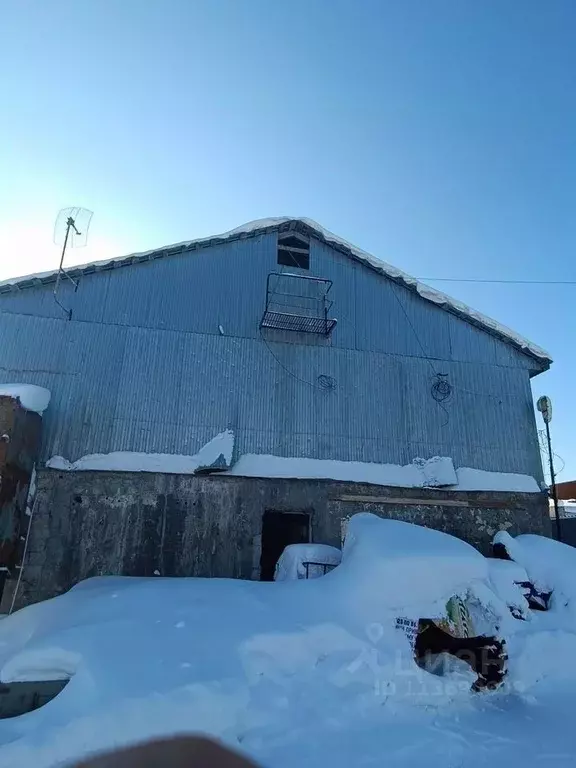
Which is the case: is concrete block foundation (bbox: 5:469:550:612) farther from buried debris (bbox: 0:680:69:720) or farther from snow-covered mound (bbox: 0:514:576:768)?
buried debris (bbox: 0:680:69:720)

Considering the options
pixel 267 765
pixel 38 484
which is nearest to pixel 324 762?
pixel 267 765

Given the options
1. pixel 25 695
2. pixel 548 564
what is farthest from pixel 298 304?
pixel 25 695

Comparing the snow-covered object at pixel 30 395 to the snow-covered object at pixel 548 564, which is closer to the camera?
the snow-covered object at pixel 548 564

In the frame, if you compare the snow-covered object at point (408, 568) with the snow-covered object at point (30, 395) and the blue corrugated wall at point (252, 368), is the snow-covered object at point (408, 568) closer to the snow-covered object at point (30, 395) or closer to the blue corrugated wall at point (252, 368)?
the blue corrugated wall at point (252, 368)

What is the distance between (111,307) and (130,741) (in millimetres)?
9371

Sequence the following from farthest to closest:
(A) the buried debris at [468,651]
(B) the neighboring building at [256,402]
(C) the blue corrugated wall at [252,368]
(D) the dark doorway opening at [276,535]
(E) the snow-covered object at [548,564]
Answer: (D) the dark doorway opening at [276,535], (C) the blue corrugated wall at [252,368], (B) the neighboring building at [256,402], (E) the snow-covered object at [548,564], (A) the buried debris at [468,651]

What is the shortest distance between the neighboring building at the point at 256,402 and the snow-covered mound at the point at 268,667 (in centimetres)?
361

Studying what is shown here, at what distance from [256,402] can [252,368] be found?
2.76 feet

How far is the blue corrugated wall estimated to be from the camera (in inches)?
444

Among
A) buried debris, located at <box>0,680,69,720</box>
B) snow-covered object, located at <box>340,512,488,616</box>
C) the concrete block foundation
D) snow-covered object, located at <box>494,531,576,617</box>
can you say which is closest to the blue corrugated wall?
the concrete block foundation

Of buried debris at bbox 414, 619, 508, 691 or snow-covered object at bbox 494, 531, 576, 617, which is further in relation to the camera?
snow-covered object at bbox 494, 531, 576, 617

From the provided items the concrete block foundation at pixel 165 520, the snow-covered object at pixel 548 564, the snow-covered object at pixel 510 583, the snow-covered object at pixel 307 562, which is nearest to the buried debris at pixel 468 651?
the snow-covered object at pixel 510 583

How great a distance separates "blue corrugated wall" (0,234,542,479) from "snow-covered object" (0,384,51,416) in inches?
10.3

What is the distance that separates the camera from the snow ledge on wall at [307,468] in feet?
35.4
